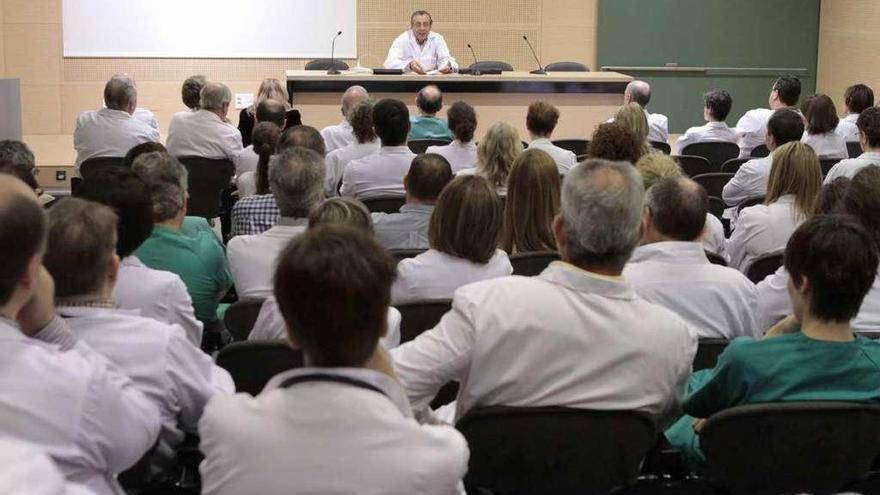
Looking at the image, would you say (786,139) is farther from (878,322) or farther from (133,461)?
(133,461)

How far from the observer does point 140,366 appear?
2580 millimetres

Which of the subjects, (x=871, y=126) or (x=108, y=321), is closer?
(x=108, y=321)

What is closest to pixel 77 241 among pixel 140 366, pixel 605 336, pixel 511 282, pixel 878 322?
pixel 140 366

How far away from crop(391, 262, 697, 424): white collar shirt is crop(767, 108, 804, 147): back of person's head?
4.16 m

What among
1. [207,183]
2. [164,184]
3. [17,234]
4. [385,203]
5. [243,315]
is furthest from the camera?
[207,183]


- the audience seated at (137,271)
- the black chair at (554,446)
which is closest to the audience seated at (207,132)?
the audience seated at (137,271)

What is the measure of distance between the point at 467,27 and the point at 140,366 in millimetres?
10233

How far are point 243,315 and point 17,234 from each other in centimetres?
151

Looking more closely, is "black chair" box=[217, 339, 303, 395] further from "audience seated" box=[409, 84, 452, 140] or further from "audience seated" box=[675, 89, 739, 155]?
"audience seated" box=[675, 89, 739, 155]

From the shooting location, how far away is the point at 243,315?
3.59m

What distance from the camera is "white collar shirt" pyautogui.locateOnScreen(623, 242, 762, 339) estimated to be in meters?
3.47

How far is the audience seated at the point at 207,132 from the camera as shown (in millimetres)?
7848

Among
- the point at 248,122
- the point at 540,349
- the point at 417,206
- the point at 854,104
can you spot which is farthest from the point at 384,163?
the point at 854,104

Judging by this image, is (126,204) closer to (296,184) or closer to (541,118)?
(296,184)
